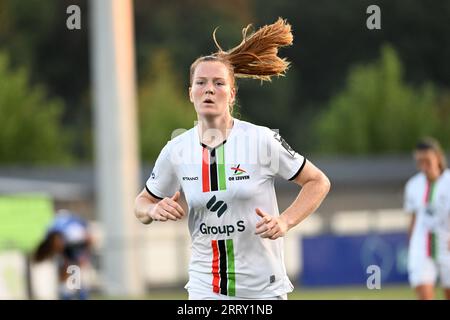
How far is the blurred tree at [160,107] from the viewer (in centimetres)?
5206

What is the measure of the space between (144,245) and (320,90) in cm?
3346

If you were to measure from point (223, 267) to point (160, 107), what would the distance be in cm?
4768

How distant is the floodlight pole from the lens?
82.5 feet

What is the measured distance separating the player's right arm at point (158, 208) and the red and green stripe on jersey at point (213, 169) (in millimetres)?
164

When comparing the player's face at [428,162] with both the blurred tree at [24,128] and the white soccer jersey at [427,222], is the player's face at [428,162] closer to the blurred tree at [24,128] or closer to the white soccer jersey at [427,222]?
the white soccer jersey at [427,222]

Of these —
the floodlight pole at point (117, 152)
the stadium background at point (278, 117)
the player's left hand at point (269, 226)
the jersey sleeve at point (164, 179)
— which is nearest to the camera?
the player's left hand at point (269, 226)

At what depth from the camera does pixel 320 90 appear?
64375 mm

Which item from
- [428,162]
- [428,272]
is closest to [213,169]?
[428,162]

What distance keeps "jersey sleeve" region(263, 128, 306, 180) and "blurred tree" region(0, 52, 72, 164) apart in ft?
146

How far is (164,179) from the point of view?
23.9ft

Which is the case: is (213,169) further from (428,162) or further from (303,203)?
(428,162)

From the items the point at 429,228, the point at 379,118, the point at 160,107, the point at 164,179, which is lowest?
the point at 429,228

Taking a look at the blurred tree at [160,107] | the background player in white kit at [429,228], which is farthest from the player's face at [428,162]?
the blurred tree at [160,107]
